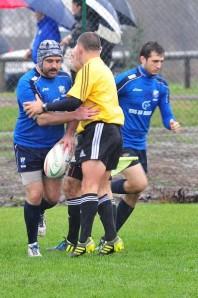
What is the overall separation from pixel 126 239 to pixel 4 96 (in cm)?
1160

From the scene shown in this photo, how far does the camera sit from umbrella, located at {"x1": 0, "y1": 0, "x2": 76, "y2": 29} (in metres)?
13.8

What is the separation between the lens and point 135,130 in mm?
10125

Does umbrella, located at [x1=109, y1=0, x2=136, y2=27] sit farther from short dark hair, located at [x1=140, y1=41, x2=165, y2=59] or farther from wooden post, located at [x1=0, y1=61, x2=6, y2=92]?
wooden post, located at [x1=0, y1=61, x2=6, y2=92]

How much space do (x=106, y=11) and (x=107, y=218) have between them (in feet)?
17.3

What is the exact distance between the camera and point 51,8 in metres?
13.8

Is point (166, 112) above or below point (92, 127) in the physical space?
below

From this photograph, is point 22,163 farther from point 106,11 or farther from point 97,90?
point 106,11

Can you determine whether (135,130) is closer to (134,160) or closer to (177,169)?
(134,160)

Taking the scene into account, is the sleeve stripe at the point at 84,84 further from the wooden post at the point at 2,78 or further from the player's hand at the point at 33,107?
the wooden post at the point at 2,78

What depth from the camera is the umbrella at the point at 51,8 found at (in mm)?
13750

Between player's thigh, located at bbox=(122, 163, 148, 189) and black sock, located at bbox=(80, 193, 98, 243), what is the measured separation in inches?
39.1

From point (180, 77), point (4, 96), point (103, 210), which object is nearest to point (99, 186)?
point (103, 210)

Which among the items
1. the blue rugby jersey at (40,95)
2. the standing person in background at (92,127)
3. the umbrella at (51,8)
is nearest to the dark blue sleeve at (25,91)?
the blue rugby jersey at (40,95)

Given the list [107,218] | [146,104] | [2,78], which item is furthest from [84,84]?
[2,78]
